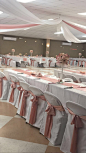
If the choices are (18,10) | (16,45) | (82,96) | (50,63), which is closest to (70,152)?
(82,96)

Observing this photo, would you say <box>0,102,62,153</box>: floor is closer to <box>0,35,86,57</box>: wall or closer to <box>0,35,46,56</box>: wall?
<box>0,35,46,56</box>: wall

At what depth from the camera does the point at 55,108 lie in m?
2.80

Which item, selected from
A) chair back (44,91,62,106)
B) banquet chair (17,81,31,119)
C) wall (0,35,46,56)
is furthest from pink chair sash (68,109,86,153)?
wall (0,35,46,56)

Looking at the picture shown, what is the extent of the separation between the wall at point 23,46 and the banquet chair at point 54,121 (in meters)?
16.1

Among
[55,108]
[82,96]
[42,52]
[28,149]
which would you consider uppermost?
[42,52]

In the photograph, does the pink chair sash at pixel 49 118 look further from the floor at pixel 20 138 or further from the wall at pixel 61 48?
the wall at pixel 61 48

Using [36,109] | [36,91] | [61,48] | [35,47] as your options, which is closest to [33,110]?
[36,109]

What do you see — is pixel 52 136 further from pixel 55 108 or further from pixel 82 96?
pixel 82 96

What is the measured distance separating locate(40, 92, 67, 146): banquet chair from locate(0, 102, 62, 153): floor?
12 cm

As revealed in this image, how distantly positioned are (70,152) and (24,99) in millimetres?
1635

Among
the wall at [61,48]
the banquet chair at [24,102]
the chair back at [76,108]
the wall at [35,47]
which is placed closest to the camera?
the chair back at [76,108]

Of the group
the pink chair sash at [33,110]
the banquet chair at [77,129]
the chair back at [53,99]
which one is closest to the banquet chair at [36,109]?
the pink chair sash at [33,110]

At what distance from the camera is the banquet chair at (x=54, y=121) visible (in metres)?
2.74

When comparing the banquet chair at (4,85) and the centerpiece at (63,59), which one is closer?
the centerpiece at (63,59)
